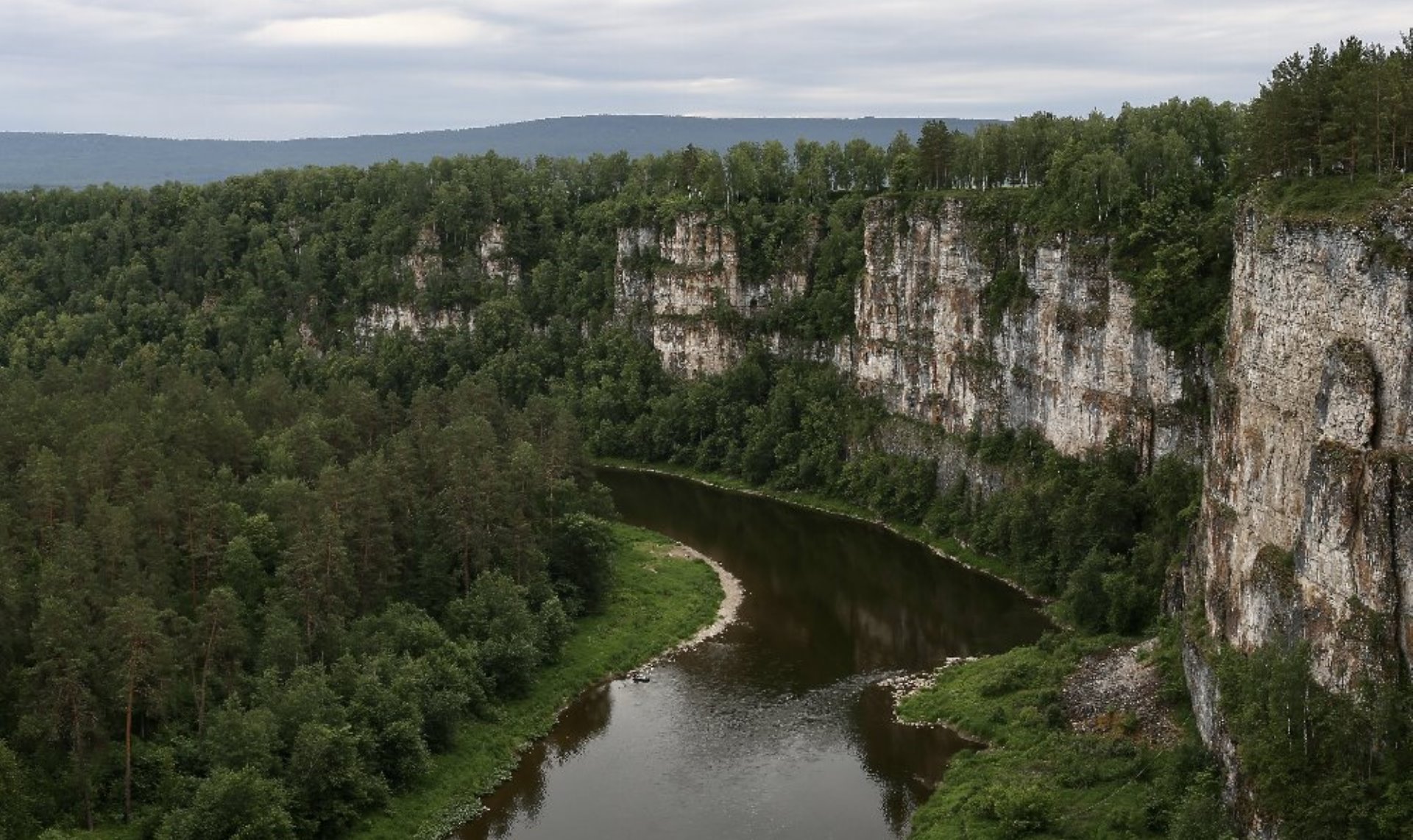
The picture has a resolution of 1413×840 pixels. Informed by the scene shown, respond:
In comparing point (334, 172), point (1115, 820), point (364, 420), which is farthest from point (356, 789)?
point (334, 172)

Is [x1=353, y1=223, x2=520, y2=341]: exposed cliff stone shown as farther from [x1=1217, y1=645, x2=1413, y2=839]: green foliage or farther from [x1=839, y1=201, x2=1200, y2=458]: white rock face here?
[x1=1217, y1=645, x2=1413, y2=839]: green foliage

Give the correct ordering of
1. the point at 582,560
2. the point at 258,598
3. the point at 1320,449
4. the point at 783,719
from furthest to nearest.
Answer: the point at 582,560 < the point at 258,598 < the point at 783,719 < the point at 1320,449

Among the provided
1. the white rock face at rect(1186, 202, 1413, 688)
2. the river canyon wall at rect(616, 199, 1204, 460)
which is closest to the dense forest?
the river canyon wall at rect(616, 199, 1204, 460)

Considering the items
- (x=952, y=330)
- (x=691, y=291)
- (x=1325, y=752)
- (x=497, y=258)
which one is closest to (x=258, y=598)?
(x=1325, y=752)

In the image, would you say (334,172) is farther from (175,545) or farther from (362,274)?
(175,545)

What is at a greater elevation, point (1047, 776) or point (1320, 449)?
point (1320, 449)

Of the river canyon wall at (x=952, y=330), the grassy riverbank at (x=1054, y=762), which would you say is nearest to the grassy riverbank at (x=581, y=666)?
the grassy riverbank at (x=1054, y=762)

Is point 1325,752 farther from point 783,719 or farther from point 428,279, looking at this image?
point 428,279
